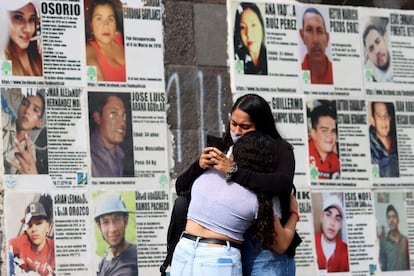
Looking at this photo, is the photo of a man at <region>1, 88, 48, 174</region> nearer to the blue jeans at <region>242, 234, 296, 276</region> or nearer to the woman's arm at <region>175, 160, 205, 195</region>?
the woman's arm at <region>175, 160, 205, 195</region>

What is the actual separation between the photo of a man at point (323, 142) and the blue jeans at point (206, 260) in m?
2.57

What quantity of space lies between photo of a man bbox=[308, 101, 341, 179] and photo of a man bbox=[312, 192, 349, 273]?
0.54 feet

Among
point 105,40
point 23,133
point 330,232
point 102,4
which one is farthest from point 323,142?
point 23,133

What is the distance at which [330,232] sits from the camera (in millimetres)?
7066

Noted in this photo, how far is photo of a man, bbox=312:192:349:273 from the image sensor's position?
7.03 m

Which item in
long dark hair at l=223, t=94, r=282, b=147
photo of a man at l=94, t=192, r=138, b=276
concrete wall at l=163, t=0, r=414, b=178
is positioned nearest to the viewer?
long dark hair at l=223, t=94, r=282, b=147

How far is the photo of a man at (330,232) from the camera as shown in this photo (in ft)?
23.1

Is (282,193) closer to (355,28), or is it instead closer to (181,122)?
(181,122)

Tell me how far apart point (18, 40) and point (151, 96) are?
94 cm

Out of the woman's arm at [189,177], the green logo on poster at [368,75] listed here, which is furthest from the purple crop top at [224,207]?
the green logo on poster at [368,75]

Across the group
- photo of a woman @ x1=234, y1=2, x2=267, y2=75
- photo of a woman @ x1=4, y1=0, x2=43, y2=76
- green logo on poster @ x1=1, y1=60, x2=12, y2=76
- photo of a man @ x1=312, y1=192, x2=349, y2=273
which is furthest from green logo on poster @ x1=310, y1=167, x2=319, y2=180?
green logo on poster @ x1=1, y1=60, x2=12, y2=76

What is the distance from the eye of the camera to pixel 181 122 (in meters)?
6.74

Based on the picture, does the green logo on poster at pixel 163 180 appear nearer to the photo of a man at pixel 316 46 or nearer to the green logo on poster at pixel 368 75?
the photo of a man at pixel 316 46

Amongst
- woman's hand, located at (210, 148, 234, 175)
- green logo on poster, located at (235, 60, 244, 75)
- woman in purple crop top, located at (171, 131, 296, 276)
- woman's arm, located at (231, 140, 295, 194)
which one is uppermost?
green logo on poster, located at (235, 60, 244, 75)
